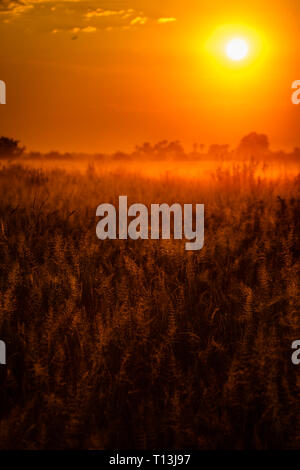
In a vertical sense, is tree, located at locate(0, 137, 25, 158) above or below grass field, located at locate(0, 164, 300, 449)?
above

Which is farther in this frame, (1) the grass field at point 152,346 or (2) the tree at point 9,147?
(2) the tree at point 9,147

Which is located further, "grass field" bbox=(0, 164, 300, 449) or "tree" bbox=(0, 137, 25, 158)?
"tree" bbox=(0, 137, 25, 158)

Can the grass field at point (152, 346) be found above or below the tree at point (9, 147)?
below

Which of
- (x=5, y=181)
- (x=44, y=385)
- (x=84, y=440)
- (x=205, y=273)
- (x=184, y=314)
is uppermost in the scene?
(x=5, y=181)

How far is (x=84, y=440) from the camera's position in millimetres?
2066

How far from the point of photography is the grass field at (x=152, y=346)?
210cm

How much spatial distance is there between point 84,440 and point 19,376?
0.54m

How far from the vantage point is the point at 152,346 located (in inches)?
102

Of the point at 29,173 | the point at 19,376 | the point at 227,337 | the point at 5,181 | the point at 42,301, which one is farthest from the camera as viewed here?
the point at 29,173

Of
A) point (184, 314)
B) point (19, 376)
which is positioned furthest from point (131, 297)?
point (19, 376)

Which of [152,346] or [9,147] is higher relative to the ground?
[9,147]

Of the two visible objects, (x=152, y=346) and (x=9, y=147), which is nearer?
(x=152, y=346)

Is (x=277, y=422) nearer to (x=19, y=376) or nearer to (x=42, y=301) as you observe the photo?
(x=19, y=376)

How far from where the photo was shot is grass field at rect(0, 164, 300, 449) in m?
2.10
